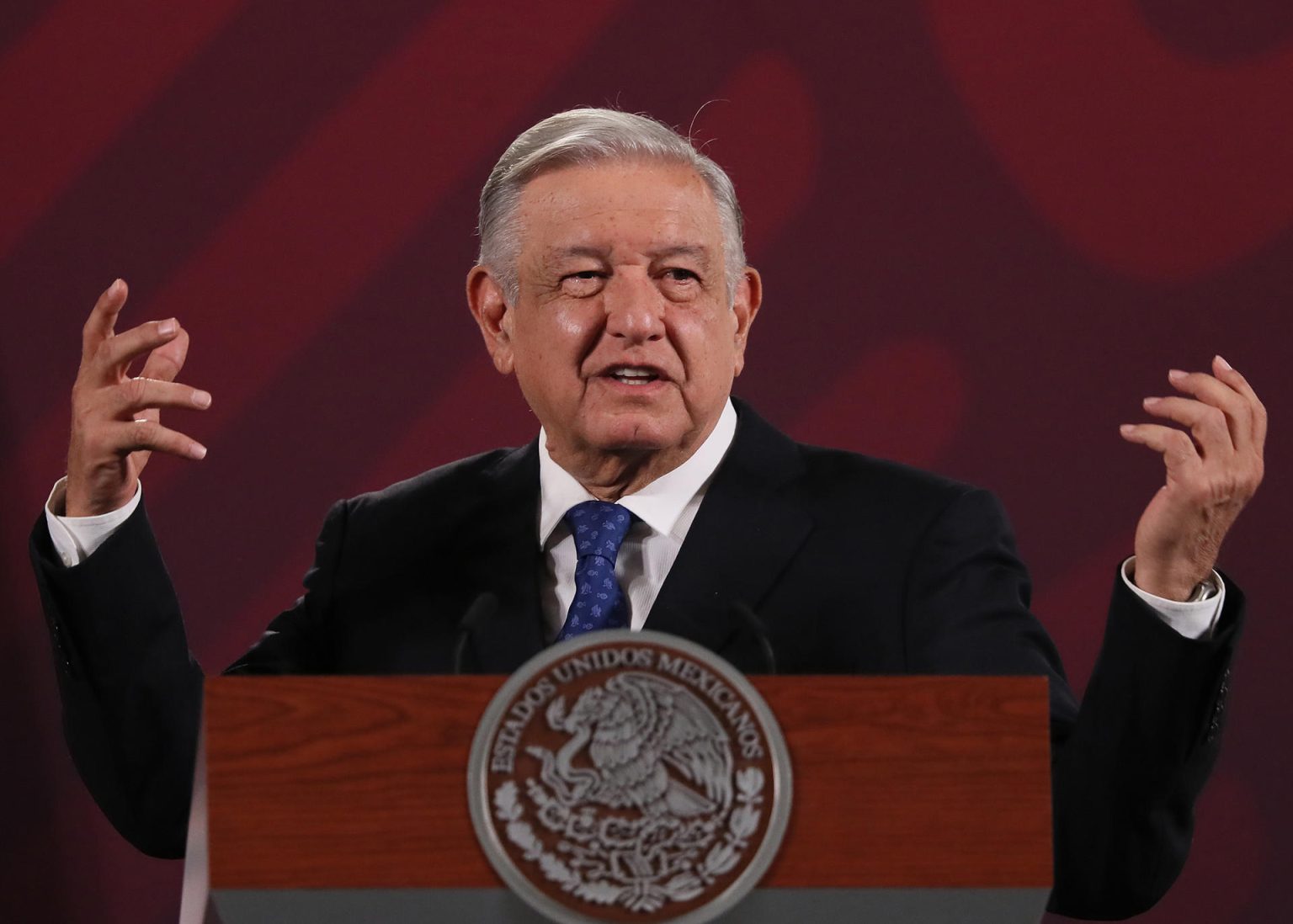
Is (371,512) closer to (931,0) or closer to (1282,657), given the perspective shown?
(931,0)

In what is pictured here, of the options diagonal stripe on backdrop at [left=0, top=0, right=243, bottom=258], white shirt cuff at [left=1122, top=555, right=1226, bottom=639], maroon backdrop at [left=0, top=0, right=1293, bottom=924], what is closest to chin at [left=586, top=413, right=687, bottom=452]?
white shirt cuff at [left=1122, top=555, right=1226, bottom=639]

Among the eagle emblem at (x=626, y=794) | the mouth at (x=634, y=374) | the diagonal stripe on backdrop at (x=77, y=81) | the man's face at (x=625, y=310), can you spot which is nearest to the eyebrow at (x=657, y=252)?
the man's face at (x=625, y=310)

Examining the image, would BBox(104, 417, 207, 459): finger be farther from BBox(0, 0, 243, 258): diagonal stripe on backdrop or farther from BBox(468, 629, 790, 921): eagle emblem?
BBox(0, 0, 243, 258): diagonal stripe on backdrop

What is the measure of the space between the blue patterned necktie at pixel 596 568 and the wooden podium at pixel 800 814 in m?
0.57

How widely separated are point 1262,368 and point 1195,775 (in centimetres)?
143

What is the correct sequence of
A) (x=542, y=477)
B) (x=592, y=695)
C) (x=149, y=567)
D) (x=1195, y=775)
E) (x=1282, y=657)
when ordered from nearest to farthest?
(x=592, y=695)
(x=1195, y=775)
(x=149, y=567)
(x=542, y=477)
(x=1282, y=657)

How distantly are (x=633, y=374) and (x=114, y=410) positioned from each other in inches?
22.9

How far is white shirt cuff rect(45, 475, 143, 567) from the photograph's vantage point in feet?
5.57

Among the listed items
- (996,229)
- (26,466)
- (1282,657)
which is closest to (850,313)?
(996,229)

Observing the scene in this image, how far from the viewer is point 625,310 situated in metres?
1.94

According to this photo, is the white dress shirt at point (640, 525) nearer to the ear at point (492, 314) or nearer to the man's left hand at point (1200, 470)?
the ear at point (492, 314)

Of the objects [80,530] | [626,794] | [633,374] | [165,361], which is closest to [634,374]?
[633,374]

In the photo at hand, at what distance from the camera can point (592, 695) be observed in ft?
3.96

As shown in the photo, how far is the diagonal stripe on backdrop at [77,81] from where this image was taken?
9.39 feet
